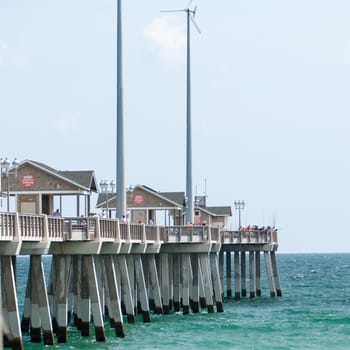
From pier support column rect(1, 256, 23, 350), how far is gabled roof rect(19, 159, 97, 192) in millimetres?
14346

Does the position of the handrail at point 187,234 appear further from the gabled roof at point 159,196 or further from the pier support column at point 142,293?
the gabled roof at point 159,196

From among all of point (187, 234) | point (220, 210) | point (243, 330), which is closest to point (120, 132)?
point (187, 234)

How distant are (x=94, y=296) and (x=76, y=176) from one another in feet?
35.5

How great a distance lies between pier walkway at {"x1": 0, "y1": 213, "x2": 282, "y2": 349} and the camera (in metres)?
32.8

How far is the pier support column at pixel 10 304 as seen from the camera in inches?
1272

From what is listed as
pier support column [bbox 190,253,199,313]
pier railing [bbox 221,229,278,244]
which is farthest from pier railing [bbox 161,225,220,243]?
pier railing [bbox 221,229,278,244]

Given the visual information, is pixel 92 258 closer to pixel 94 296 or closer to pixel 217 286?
pixel 94 296

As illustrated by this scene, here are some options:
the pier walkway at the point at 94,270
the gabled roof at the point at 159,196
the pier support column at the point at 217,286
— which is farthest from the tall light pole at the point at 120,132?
the gabled roof at the point at 159,196

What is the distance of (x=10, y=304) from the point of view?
32.4m

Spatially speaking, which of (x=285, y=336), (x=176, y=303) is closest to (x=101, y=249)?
(x=285, y=336)

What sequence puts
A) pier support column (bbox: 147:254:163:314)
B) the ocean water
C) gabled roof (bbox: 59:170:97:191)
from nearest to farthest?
the ocean water → gabled roof (bbox: 59:170:97:191) → pier support column (bbox: 147:254:163:314)

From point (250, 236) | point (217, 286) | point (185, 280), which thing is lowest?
point (217, 286)

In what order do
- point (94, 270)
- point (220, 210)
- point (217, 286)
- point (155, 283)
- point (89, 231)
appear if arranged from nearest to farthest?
point (89, 231)
point (94, 270)
point (155, 283)
point (217, 286)
point (220, 210)

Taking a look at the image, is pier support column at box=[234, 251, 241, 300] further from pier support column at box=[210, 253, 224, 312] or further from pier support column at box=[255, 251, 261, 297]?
pier support column at box=[210, 253, 224, 312]
